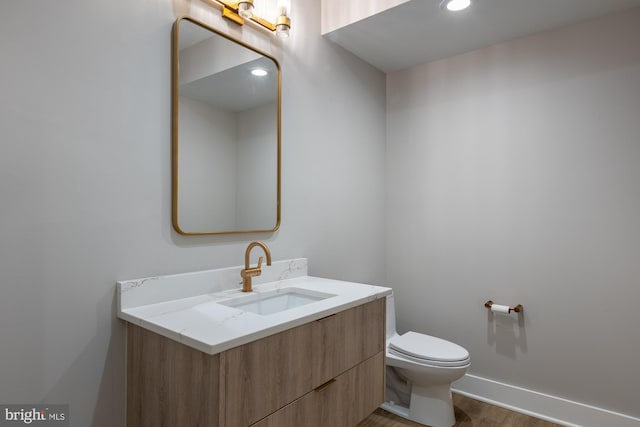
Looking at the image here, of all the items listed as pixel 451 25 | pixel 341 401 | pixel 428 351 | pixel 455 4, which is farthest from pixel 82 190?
pixel 451 25

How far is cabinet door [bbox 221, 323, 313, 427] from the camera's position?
40.4 inches

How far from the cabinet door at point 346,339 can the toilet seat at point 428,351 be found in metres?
0.38

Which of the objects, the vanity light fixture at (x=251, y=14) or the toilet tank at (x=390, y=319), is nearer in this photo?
the vanity light fixture at (x=251, y=14)

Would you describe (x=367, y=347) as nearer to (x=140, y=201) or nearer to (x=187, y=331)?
(x=187, y=331)

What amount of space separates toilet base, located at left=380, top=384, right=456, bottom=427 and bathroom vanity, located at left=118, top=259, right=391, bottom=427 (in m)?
0.50

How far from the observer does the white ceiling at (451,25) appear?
191 cm

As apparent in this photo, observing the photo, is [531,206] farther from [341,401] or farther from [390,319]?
[341,401]

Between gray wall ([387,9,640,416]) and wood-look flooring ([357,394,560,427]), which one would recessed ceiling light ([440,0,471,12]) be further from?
wood-look flooring ([357,394,560,427])

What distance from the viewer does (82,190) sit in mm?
1223

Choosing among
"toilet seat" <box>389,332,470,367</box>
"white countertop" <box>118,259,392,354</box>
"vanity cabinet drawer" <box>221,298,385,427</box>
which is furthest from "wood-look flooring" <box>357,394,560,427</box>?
"white countertop" <box>118,259,392,354</box>

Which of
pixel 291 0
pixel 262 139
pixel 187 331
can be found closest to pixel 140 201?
pixel 187 331

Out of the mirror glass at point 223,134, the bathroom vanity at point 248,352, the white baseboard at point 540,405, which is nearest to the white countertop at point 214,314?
the bathroom vanity at point 248,352

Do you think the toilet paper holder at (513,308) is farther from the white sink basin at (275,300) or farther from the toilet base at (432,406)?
the white sink basin at (275,300)

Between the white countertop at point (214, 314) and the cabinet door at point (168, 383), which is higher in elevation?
the white countertop at point (214, 314)
